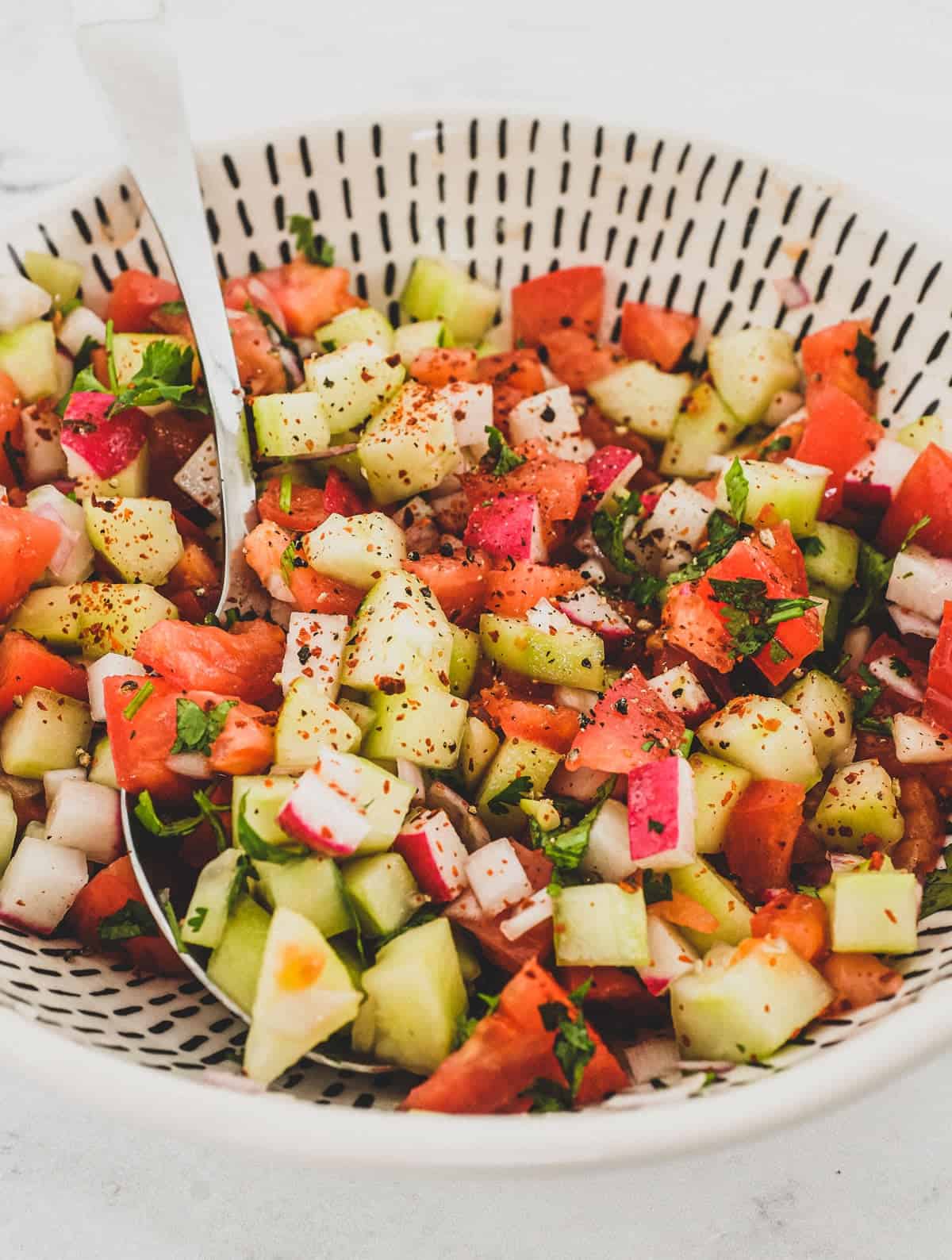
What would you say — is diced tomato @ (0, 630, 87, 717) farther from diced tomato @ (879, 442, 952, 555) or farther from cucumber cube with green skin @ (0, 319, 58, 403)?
diced tomato @ (879, 442, 952, 555)

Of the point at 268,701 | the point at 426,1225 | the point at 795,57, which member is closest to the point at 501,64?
the point at 795,57

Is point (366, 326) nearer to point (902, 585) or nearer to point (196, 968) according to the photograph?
point (902, 585)

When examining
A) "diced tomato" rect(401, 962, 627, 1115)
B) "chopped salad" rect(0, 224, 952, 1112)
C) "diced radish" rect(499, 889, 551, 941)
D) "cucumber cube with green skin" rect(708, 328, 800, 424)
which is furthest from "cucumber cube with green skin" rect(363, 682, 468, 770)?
"cucumber cube with green skin" rect(708, 328, 800, 424)

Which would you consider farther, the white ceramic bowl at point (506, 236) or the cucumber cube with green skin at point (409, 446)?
the cucumber cube with green skin at point (409, 446)

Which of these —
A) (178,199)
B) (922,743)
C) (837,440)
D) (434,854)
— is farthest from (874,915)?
(178,199)

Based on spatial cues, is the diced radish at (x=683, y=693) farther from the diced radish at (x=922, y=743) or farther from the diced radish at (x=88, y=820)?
the diced radish at (x=88, y=820)

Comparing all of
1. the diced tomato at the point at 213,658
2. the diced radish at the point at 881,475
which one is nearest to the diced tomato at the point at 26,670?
the diced tomato at the point at 213,658

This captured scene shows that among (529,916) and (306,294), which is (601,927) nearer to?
(529,916)

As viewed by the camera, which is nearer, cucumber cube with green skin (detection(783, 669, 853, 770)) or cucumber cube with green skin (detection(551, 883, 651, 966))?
cucumber cube with green skin (detection(551, 883, 651, 966))
